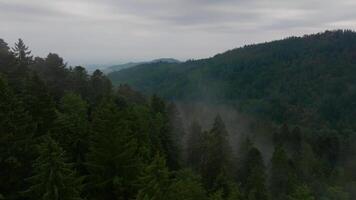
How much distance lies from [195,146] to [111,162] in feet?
117

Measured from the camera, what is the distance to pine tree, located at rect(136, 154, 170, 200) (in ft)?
68.3

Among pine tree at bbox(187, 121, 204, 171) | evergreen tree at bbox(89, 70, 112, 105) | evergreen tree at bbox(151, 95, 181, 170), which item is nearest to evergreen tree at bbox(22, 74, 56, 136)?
evergreen tree at bbox(151, 95, 181, 170)

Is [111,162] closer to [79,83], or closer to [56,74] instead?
[56,74]

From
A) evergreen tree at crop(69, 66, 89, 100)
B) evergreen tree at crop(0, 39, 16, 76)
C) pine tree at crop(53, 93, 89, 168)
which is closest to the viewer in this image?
pine tree at crop(53, 93, 89, 168)

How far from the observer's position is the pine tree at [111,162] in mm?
23062

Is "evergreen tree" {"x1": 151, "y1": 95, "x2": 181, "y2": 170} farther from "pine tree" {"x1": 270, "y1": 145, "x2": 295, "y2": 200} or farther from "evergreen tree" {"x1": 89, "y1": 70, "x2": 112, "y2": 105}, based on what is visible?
"pine tree" {"x1": 270, "y1": 145, "x2": 295, "y2": 200}

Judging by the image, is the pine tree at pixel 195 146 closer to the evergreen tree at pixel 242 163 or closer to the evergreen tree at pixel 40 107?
the evergreen tree at pixel 242 163

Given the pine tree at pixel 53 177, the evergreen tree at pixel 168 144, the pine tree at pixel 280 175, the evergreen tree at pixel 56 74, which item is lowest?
the pine tree at pixel 280 175

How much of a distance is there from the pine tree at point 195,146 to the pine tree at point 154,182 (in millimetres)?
35048

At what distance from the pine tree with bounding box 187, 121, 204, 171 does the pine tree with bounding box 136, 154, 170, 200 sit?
3505cm

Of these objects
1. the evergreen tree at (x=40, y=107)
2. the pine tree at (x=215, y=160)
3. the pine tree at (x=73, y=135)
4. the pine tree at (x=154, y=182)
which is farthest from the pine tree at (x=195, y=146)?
the pine tree at (x=154, y=182)

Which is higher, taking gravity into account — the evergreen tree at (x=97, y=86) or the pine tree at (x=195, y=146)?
the evergreen tree at (x=97, y=86)

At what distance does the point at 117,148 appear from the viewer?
23203 mm

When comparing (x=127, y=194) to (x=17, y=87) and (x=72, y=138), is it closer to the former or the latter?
(x=72, y=138)
